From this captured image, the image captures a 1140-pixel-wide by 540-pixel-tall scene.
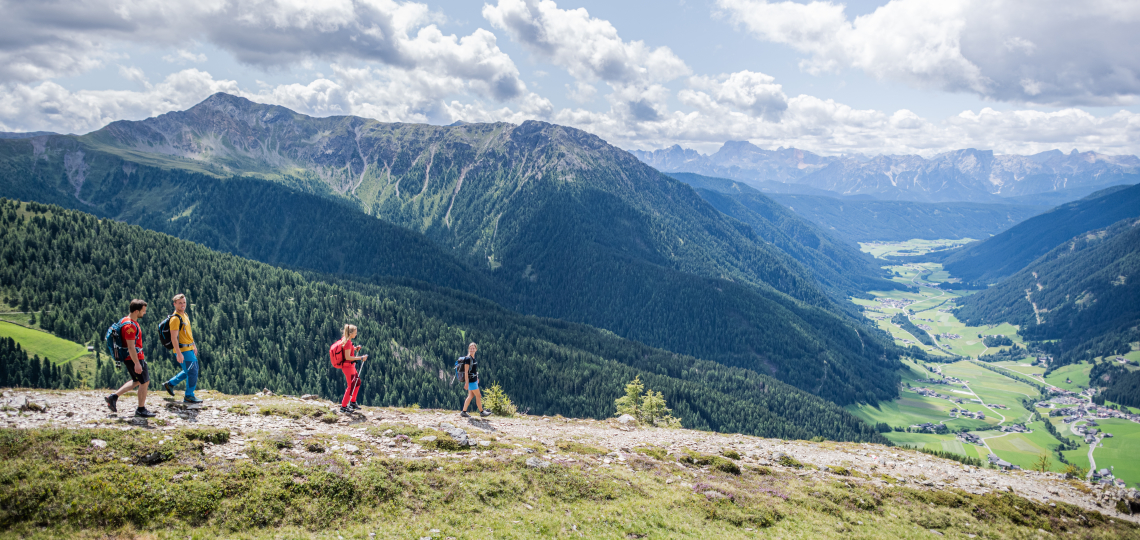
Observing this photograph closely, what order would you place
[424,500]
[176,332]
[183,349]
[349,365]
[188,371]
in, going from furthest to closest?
1. [349,365]
2. [188,371]
3. [183,349]
4. [176,332]
5. [424,500]

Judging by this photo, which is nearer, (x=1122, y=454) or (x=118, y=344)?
(x=118, y=344)

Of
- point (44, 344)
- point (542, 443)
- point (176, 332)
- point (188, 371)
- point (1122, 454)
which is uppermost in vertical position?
point (176, 332)

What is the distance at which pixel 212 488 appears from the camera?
15984 millimetres

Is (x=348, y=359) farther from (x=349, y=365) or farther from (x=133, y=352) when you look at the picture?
(x=133, y=352)

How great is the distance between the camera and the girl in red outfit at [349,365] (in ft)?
83.5

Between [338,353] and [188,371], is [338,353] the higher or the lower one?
the higher one

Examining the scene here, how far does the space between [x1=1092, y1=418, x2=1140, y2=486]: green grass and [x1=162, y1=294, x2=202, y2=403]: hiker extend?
24291 cm

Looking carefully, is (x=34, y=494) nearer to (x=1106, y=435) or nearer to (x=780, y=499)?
(x=780, y=499)

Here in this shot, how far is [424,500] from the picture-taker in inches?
726

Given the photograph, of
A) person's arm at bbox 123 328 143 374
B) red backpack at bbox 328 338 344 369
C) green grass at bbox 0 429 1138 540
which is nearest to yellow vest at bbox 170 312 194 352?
person's arm at bbox 123 328 143 374

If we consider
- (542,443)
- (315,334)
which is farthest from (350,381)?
(315,334)

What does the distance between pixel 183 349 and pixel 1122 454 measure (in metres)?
285

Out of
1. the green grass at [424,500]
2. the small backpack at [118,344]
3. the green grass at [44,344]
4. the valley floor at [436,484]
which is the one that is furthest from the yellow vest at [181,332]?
the green grass at [44,344]

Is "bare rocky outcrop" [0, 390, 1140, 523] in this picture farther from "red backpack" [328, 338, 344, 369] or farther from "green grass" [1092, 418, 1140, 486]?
"green grass" [1092, 418, 1140, 486]
